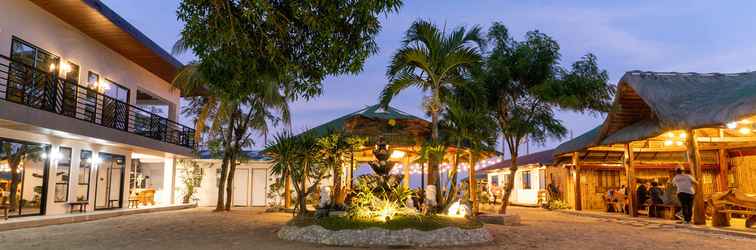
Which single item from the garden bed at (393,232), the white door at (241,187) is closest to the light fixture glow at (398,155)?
the garden bed at (393,232)

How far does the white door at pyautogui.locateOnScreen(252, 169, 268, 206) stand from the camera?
84.6 ft

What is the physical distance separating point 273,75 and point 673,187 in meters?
11.5

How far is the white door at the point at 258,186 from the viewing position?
2578 cm

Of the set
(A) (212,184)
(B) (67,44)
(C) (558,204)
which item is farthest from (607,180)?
(B) (67,44)

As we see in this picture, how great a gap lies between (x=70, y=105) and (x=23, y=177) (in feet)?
6.85

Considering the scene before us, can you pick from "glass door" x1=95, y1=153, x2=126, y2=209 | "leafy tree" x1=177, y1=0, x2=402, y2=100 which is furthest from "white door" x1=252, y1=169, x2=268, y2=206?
"leafy tree" x1=177, y1=0, x2=402, y2=100

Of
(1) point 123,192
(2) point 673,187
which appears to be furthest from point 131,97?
(2) point 673,187

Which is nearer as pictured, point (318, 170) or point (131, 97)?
point (318, 170)

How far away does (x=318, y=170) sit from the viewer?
12016mm

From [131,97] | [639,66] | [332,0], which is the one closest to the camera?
[332,0]

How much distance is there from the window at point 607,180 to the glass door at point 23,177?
61.1ft

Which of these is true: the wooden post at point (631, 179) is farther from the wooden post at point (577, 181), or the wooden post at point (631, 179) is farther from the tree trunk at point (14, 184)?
the tree trunk at point (14, 184)

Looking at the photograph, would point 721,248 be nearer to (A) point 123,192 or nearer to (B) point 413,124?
(B) point 413,124

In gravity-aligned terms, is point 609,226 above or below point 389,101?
below
